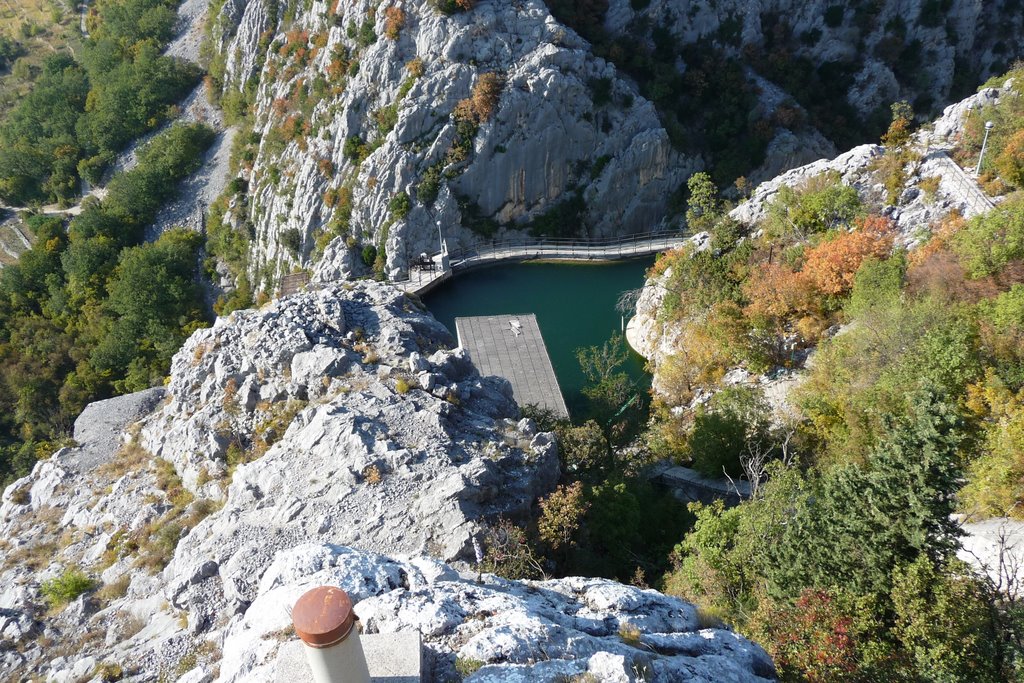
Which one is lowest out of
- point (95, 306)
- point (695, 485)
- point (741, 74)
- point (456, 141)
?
point (695, 485)

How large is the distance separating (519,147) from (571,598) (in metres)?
28.9

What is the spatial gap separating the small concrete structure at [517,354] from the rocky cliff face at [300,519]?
3.83 meters

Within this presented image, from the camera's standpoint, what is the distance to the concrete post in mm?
4789

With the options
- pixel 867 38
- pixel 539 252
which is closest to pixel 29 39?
pixel 539 252

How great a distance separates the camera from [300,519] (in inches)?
476

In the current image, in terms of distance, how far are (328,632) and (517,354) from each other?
1837 centimetres

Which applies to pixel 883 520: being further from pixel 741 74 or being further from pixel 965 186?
pixel 741 74

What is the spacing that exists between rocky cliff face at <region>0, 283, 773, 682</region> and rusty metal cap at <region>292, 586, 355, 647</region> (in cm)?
150

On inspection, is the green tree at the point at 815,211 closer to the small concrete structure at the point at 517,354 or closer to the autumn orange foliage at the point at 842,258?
the autumn orange foliage at the point at 842,258

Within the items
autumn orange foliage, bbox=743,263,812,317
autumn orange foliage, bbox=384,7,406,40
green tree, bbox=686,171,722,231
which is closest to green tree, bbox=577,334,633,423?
autumn orange foliage, bbox=743,263,812,317

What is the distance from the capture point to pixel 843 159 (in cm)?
2428

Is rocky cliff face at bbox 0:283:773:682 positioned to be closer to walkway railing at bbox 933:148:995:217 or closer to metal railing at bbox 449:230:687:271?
metal railing at bbox 449:230:687:271

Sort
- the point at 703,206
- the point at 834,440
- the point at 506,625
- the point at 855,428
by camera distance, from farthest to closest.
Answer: the point at 703,206 → the point at 834,440 → the point at 855,428 → the point at 506,625

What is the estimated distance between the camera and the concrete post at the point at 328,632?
479 centimetres
